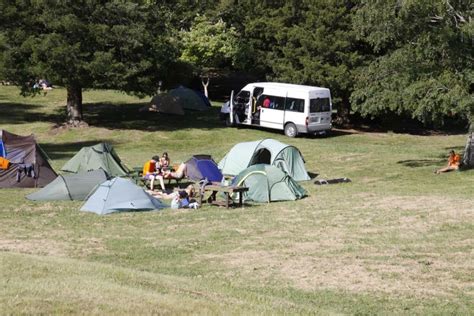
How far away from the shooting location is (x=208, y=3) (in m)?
50.4

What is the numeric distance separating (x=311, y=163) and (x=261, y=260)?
1543 cm

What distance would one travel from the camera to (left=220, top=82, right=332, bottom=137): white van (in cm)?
3509

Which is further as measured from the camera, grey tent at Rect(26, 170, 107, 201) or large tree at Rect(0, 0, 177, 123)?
large tree at Rect(0, 0, 177, 123)

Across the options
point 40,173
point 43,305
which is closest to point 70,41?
point 40,173

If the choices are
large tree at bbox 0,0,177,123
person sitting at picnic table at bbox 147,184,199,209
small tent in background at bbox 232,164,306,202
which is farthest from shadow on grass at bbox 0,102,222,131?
person sitting at picnic table at bbox 147,184,199,209

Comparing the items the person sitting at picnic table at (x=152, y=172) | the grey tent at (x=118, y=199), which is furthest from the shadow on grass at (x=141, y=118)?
the grey tent at (x=118, y=199)

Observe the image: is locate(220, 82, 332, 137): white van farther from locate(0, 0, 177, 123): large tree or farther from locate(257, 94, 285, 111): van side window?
locate(0, 0, 177, 123): large tree

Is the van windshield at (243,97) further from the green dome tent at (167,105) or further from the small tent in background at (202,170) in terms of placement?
the small tent in background at (202,170)

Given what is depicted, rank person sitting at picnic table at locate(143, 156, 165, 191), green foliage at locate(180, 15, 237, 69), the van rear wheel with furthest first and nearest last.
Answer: green foliage at locate(180, 15, 237, 69)
the van rear wheel
person sitting at picnic table at locate(143, 156, 165, 191)

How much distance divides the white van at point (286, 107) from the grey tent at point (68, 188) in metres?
15.6

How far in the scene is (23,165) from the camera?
23.2 m

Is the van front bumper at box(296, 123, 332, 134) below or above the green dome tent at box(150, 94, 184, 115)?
below

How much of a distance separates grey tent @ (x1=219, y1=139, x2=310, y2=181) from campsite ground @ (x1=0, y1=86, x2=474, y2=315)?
0.85 m

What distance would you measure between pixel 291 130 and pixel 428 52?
14.0 meters
